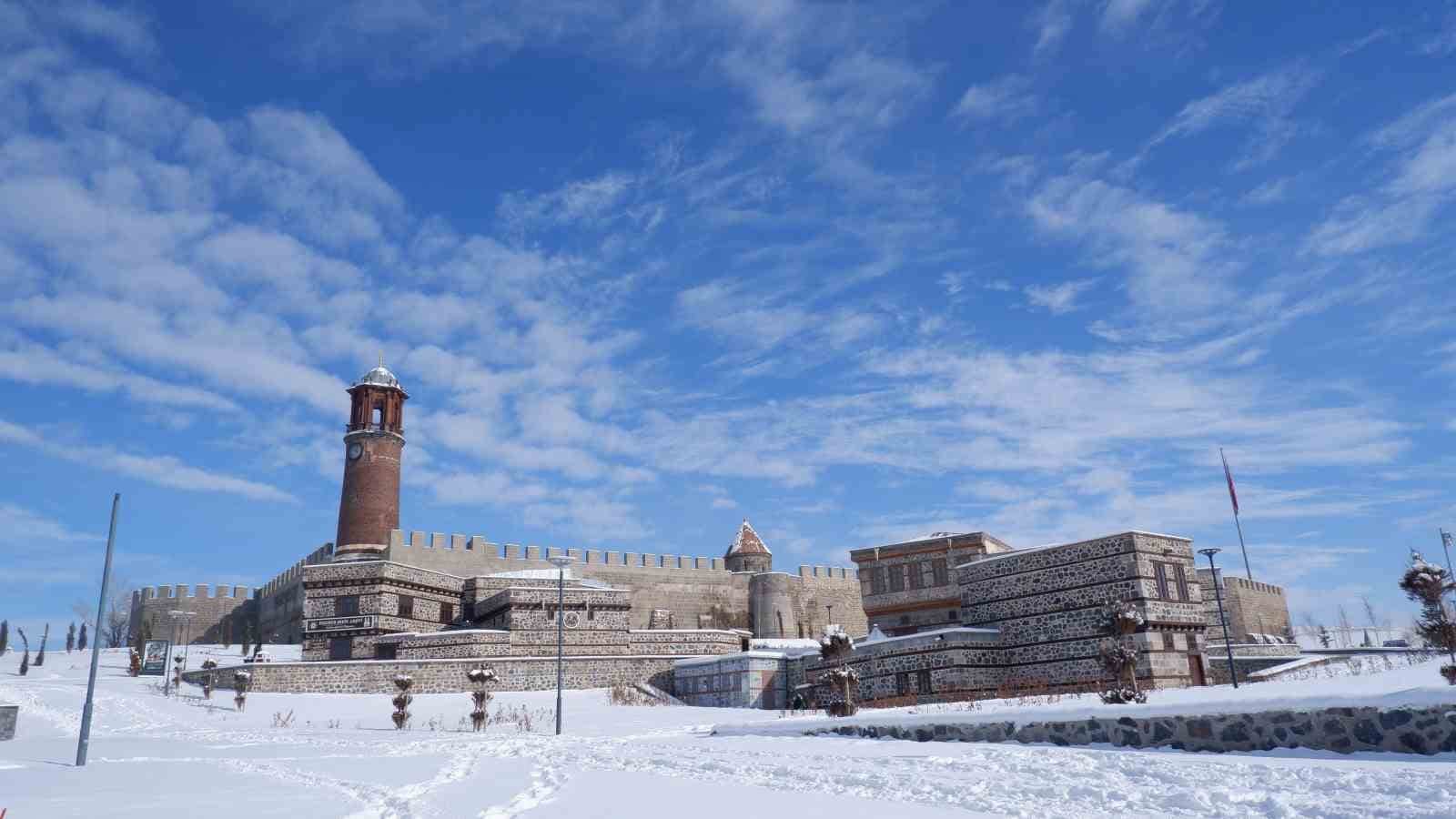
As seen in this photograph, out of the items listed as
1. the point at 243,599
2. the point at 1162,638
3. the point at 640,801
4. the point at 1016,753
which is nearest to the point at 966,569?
the point at 1162,638

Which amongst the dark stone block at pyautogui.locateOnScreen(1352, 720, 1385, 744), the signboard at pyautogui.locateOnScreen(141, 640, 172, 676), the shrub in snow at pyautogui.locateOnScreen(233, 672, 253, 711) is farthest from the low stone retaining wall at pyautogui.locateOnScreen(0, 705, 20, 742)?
the dark stone block at pyautogui.locateOnScreen(1352, 720, 1385, 744)

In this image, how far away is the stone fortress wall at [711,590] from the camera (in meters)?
51.0

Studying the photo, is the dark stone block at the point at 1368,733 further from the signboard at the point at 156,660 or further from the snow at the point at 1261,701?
the signboard at the point at 156,660

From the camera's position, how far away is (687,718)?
2691 cm

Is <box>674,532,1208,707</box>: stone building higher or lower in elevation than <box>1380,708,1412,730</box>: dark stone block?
higher

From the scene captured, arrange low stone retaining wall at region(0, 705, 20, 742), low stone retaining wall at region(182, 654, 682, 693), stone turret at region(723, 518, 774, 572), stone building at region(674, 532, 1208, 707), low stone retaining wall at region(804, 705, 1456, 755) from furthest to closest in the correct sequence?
stone turret at region(723, 518, 774, 572) < low stone retaining wall at region(182, 654, 682, 693) < stone building at region(674, 532, 1208, 707) < low stone retaining wall at region(0, 705, 20, 742) < low stone retaining wall at region(804, 705, 1456, 755)

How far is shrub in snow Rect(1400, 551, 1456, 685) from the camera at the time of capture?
15836 millimetres

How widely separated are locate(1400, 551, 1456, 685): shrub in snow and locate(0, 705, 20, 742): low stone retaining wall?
27334 mm

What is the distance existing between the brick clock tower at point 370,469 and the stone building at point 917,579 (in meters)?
22.1

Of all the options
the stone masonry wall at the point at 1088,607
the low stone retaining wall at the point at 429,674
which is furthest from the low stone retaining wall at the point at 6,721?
the stone masonry wall at the point at 1088,607

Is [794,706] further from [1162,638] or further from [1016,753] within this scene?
[1016,753]

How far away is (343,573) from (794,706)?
19281 mm

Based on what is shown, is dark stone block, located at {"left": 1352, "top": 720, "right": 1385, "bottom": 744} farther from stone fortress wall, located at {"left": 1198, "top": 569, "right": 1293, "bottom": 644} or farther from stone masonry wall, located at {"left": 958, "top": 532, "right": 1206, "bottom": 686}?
stone fortress wall, located at {"left": 1198, "top": 569, "right": 1293, "bottom": 644}

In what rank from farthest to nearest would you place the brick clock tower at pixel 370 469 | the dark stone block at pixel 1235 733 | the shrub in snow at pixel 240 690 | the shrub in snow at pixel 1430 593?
1. the brick clock tower at pixel 370 469
2. the shrub in snow at pixel 240 690
3. the shrub in snow at pixel 1430 593
4. the dark stone block at pixel 1235 733
